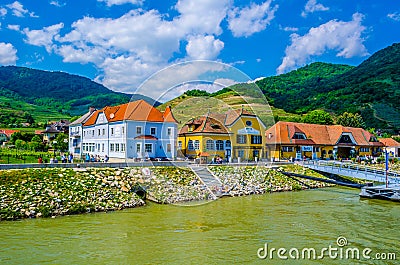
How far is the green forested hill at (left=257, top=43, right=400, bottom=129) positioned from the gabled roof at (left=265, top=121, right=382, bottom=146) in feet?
96.8

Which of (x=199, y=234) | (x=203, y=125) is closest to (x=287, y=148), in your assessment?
(x=203, y=125)

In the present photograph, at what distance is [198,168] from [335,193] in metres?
13.1

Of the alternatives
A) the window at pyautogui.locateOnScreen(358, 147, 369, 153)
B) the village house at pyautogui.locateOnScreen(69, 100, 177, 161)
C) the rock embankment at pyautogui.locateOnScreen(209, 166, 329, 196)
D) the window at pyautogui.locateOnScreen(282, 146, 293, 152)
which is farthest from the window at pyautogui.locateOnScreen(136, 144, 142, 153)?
the window at pyautogui.locateOnScreen(358, 147, 369, 153)

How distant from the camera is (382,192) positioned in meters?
26.4

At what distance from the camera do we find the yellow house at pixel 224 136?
45.3 ft

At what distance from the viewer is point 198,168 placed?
23281mm

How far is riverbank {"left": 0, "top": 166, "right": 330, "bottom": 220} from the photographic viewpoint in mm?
18344

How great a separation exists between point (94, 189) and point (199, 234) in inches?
357

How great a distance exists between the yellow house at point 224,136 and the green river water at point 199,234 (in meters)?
3.69

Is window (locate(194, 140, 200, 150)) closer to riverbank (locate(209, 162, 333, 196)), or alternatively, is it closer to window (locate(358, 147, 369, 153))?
riverbank (locate(209, 162, 333, 196))

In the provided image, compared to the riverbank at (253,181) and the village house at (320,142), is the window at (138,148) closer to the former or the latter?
the riverbank at (253,181)

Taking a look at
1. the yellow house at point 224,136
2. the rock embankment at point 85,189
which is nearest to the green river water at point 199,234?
the rock embankment at point 85,189

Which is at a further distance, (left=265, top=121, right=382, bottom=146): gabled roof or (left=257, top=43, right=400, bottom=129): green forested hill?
(left=257, top=43, right=400, bottom=129): green forested hill

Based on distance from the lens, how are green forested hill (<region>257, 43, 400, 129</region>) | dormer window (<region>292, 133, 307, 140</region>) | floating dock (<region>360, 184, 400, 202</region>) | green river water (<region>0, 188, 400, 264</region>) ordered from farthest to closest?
1. green forested hill (<region>257, 43, 400, 129</region>)
2. dormer window (<region>292, 133, 307, 140</region>)
3. floating dock (<region>360, 184, 400, 202</region>)
4. green river water (<region>0, 188, 400, 264</region>)
